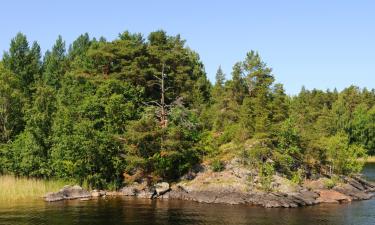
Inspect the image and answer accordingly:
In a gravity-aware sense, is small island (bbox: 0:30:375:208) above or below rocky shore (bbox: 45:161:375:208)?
above

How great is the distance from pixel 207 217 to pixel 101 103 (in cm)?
3013

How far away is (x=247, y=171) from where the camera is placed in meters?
64.4

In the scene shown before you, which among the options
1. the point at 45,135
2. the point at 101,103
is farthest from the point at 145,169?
the point at 45,135

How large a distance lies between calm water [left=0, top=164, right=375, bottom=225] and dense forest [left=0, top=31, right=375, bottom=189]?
950cm

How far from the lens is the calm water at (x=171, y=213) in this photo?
149ft

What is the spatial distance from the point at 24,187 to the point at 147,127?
1933cm

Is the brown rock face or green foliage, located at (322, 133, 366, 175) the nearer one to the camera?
the brown rock face

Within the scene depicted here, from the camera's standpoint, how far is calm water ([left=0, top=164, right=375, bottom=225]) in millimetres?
45438

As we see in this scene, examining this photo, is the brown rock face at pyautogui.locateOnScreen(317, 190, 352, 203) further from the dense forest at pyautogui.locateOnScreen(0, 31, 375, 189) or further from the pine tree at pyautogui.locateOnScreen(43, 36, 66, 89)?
the pine tree at pyautogui.locateOnScreen(43, 36, 66, 89)

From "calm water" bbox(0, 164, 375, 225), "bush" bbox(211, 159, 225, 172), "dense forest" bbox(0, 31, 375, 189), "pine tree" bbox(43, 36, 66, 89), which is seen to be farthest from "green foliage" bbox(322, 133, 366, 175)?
"pine tree" bbox(43, 36, 66, 89)

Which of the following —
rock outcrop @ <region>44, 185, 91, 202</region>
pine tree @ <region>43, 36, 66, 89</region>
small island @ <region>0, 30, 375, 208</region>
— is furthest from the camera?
pine tree @ <region>43, 36, 66, 89</region>

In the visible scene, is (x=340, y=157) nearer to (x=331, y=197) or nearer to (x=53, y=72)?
(x=331, y=197)

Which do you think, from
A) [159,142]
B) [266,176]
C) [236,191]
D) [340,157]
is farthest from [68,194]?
[340,157]

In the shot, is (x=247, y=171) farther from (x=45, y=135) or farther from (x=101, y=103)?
(x=45, y=135)
